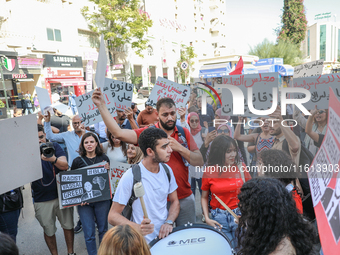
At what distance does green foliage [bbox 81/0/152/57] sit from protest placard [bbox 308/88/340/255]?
27.2m

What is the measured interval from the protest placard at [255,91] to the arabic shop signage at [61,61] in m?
22.0

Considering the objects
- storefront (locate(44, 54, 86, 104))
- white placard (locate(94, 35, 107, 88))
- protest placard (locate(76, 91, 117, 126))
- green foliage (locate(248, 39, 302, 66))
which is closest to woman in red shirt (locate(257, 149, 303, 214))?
white placard (locate(94, 35, 107, 88))

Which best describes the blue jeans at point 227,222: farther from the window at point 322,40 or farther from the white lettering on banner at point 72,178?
the window at point 322,40

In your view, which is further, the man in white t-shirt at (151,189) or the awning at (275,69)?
the awning at (275,69)

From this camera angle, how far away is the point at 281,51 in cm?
3356

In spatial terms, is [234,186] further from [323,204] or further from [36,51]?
[36,51]

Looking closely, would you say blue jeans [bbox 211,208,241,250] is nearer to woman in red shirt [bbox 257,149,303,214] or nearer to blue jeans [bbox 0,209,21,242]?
woman in red shirt [bbox 257,149,303,214]

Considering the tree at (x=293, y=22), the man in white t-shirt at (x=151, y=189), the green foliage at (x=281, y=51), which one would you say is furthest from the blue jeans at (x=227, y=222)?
the tree at (x=293, y=22)

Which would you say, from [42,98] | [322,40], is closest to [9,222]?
[42,98]

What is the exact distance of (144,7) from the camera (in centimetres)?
3484

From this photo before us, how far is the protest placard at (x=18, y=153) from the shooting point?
87.9 inches

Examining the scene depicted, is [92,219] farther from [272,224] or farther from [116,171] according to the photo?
[272,224]

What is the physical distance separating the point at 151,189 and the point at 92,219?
1443 mm

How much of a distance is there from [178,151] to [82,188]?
1480 millimetres
